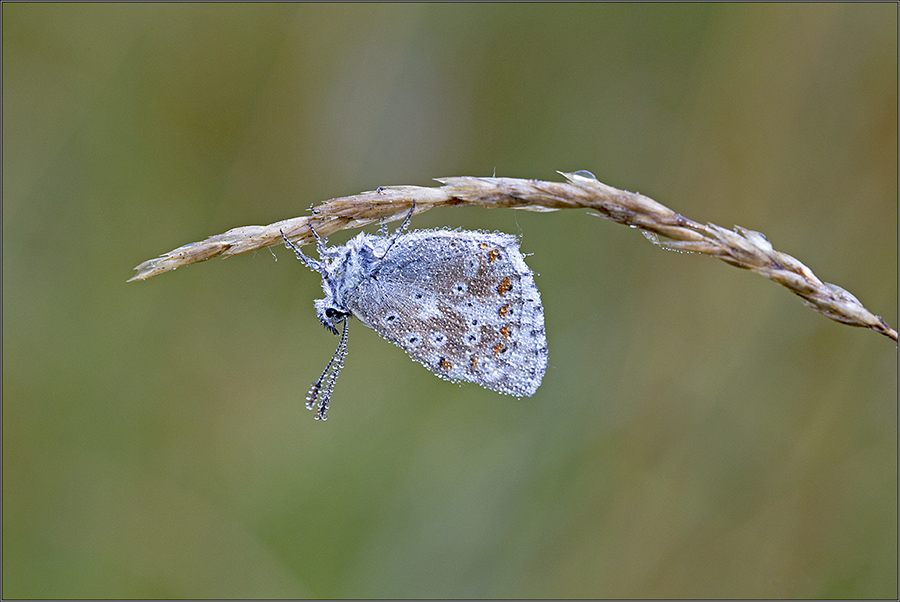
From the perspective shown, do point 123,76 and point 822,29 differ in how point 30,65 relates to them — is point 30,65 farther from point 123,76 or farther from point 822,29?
point 822,29

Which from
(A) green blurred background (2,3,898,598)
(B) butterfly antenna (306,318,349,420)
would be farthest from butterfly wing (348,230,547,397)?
(A) green blurred background (2,3,898,598)

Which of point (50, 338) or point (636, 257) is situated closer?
point (50, 338)

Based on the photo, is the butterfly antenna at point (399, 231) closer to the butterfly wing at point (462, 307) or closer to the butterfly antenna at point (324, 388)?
the butterfly wing at point (462, 307)

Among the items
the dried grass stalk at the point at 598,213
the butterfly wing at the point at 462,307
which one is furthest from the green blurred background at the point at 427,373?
the dried grass stalk at the point at 598,213

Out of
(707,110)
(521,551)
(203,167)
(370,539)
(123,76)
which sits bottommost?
(370,539)

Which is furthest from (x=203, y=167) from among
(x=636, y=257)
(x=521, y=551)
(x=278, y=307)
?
(x=521, y=551)

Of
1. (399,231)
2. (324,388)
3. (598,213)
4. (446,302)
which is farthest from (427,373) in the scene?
(598,213)
